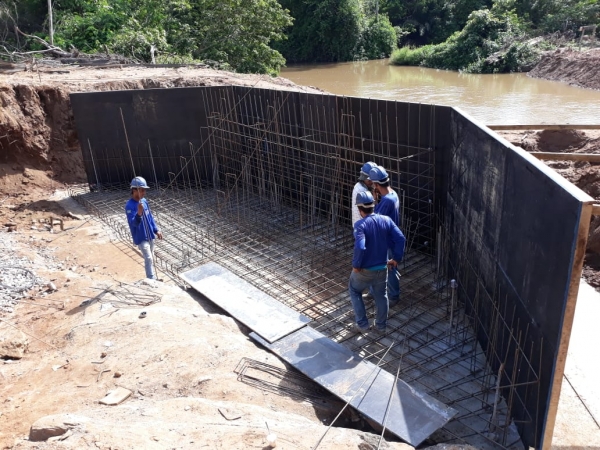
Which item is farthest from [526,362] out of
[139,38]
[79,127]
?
[139,38]

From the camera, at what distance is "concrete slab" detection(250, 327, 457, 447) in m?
3.62

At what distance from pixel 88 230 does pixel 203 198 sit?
6.67 ft

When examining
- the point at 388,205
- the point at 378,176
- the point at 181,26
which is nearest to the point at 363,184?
the point at 378,176

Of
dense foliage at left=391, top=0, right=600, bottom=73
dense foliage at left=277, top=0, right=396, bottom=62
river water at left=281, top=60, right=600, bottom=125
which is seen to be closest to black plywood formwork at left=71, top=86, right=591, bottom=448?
river water at left=281, top=60, right=600, bottom=125

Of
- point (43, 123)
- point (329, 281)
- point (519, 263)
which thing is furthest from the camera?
point (43, 123)

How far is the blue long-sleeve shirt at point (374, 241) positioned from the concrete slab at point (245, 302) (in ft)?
3.31

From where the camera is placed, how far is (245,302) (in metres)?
5.49

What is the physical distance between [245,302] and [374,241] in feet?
5.95

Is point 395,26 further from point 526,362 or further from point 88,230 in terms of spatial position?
point 526,362

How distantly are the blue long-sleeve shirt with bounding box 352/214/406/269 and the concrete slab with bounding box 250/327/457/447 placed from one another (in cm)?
84

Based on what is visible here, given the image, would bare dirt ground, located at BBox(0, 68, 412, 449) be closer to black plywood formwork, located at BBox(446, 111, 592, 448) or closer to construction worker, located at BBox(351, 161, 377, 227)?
black plywood formwork, located at BBox(446, 111, 592, 448)

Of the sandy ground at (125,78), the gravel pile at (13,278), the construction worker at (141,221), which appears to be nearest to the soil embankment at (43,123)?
the sandy ground at (125,78)

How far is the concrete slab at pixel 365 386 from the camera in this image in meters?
3.62

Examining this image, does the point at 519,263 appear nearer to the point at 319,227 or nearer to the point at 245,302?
the point at 245,302
